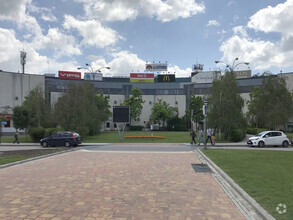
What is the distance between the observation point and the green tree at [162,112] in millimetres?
66656

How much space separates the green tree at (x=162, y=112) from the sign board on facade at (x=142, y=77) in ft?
25.3

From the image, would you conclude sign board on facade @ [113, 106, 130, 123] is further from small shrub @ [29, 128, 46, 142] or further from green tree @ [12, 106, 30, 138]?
green tree @ [12, 106, 30, 138]

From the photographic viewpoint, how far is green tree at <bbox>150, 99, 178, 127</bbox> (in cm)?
6666

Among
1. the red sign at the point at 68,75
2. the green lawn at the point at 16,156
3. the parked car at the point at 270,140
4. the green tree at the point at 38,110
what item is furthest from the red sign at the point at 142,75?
the green lawn at the point at 16,156

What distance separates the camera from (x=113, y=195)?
258 inches

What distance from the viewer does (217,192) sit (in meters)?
7.04

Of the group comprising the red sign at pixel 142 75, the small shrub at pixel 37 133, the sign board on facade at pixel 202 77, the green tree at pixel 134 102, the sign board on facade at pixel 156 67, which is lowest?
the small shrub at pixel 37 133

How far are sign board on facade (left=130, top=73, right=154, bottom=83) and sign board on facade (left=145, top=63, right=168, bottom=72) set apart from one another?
18.1ft

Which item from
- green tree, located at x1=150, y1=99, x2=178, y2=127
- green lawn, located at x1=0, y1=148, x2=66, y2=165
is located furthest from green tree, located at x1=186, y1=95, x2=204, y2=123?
green lawn, located at x1=0, y1=148, x2=66, y2=165

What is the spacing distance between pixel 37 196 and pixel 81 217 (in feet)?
6.99

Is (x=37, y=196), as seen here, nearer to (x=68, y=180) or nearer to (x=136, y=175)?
(x=68, y=180)

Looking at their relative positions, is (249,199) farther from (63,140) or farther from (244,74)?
(244,74)

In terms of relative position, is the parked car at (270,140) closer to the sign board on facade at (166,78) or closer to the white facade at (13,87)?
the white facade at (13,87)

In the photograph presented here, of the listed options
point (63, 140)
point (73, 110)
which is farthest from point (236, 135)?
point (73, 110)
